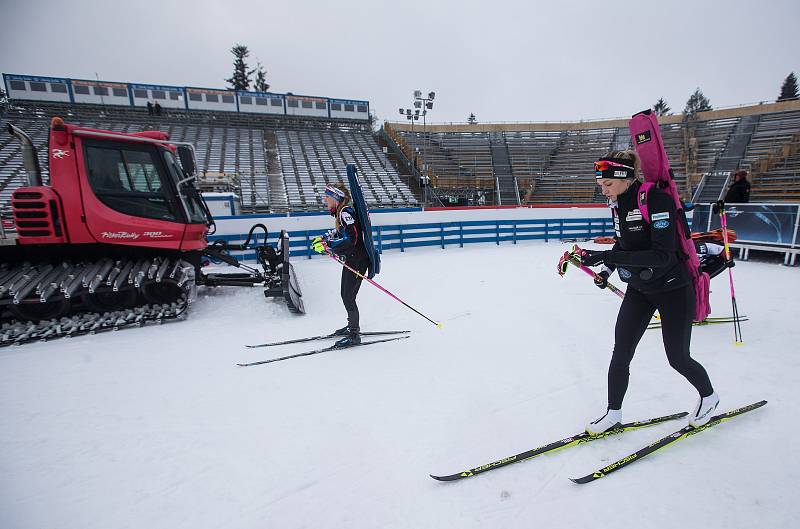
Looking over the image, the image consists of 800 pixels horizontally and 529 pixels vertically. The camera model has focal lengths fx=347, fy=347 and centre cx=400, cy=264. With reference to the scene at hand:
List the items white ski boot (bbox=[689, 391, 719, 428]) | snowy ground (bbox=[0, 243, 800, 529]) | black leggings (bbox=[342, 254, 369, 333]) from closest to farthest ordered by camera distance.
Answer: snowy ground (bbox=[0, 243, 800, 529]) < white ski boot (bbox=[689, 391, 719, 428]) < black leggings (bbox=[342, 254, 369, 333])

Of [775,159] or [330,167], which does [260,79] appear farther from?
Answer: [775,159]

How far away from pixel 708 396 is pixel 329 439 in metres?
2.99

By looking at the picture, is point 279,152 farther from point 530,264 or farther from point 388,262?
point 530,264

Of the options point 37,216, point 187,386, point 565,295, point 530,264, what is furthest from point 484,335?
point 37,216

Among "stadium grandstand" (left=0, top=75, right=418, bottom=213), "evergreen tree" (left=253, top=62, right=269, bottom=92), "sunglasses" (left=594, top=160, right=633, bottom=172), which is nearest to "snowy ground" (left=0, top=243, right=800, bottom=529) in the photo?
"sunglasses" (left=594, top=160, right=633, bottom=172)

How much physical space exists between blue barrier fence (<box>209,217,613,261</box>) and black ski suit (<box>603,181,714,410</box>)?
365 inches

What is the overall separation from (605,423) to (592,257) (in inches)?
50.7

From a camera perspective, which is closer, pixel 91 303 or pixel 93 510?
pixel 93 510

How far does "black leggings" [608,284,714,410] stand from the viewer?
243 cm

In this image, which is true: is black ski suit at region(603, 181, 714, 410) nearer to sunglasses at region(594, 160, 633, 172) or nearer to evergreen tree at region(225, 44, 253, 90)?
→ sunglasses at region(594, 160, 633, 172)

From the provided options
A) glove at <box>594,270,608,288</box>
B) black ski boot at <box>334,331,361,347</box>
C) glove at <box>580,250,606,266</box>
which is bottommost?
black ski boot at <box>334,331,361,347</box>

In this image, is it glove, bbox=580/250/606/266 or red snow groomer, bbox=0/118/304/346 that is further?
red snow groomer, bbox=0/118/304/346

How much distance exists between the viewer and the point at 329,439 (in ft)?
9.20

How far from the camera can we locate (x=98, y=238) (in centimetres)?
518
